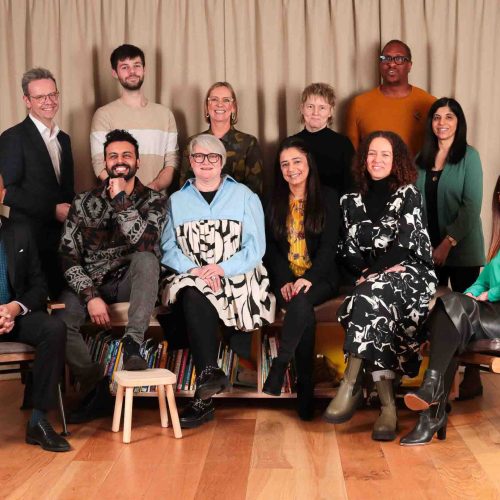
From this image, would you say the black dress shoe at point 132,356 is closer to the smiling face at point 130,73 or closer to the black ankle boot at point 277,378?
the black ankle boot at point 277,378

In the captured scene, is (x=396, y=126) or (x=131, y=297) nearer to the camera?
(x=131, y=297)

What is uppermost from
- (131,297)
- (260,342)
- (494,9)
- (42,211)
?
(494,9)

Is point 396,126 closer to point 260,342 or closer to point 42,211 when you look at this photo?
point 260,342

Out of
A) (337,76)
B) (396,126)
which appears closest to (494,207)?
(396,126)

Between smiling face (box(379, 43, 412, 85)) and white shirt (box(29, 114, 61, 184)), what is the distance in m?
1.81

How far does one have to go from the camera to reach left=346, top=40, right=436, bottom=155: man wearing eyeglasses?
471cm

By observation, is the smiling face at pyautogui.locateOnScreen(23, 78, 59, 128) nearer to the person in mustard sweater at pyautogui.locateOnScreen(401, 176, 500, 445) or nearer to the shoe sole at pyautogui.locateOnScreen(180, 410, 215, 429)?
the shoe sole at pyautogui.locateOnScreen(180, 410, 215, 429)

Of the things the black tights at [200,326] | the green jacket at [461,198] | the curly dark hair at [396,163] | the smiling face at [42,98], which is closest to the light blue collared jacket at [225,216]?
the black tights at [200,326]

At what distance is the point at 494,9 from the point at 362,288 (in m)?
2.17

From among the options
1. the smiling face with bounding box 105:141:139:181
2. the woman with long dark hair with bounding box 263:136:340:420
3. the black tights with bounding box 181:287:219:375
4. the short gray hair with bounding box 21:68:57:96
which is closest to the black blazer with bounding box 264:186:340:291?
the woman with long dark hair with bounding box 263:136:340:420

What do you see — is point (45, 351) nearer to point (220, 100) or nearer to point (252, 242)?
point (252, 242)

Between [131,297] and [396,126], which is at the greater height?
[396,126]

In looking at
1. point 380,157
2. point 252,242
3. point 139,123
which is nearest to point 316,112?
point 380,157

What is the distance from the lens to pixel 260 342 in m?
4.26
